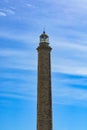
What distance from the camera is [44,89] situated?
97.3 ft

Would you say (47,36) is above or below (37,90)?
above

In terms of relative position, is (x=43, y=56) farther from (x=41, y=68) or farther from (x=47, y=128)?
(x=47, y=128)

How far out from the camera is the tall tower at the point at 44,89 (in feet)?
95.6

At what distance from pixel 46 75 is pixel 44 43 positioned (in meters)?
2.79

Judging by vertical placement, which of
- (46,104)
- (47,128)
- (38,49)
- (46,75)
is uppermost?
(38,49)

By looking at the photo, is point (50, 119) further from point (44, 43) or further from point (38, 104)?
point (44, 43)

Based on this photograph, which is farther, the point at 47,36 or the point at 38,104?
the point at 47,36

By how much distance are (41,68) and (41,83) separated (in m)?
1.23

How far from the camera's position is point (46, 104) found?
29.5 meters

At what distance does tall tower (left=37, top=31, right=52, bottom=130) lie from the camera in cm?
2914

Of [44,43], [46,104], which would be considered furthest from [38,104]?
[44,43]

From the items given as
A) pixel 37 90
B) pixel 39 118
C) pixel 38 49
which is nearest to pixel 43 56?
pixel 38 49

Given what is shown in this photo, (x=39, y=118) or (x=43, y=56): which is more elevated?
(x=43, y=56)

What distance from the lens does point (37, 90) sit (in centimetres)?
2994
